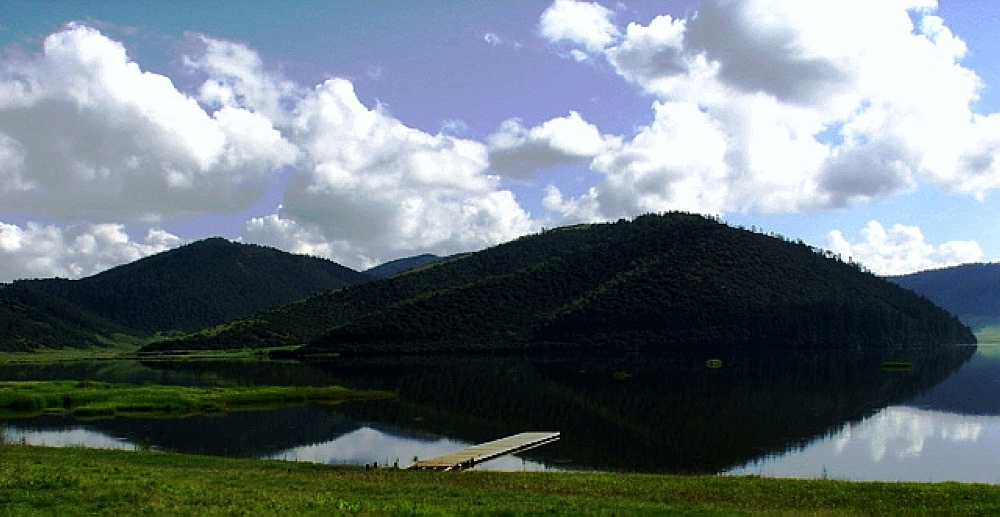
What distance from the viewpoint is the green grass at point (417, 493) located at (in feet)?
83.8

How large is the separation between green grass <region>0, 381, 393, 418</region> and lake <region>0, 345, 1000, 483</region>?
561 cm

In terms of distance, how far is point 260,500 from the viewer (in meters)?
26.7

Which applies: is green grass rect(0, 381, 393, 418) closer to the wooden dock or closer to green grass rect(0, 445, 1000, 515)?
the wooden dock

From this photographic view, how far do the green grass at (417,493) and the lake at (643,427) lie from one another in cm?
1379

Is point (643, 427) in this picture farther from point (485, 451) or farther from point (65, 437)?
point (65, 437)

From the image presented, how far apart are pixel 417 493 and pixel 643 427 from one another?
151 feet

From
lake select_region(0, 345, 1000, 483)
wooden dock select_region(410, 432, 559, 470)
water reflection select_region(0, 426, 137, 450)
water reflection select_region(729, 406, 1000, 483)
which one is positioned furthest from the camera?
water reflection select_region(0, 426, 137, 450)

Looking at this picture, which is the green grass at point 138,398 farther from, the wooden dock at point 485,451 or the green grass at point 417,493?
the green grass at point 417,493

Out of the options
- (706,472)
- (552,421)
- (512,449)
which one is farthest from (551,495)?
(552,421)

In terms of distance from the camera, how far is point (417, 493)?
3136 cm

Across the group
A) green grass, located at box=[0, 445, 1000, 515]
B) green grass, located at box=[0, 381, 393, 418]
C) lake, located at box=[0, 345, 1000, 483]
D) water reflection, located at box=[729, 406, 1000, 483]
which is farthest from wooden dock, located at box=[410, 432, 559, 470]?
green grass, located at box=[0, 381, 393, 418]

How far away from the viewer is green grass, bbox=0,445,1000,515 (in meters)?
25.5

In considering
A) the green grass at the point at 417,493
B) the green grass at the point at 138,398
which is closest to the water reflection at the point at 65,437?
the green grass at the point at 138,398

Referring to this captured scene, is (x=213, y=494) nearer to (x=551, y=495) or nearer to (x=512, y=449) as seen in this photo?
(x=551, y=495)
